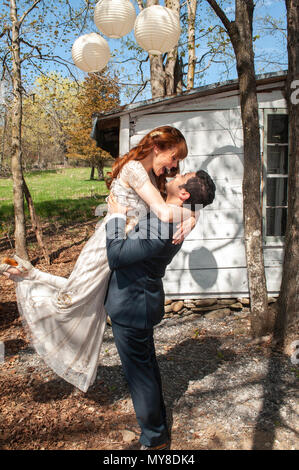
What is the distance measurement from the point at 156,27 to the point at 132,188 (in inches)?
122

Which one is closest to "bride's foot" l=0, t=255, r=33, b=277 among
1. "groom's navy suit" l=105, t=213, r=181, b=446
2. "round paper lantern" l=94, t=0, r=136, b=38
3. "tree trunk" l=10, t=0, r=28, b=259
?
"groom's navy suit" l=105, t=213, r=181, b=446

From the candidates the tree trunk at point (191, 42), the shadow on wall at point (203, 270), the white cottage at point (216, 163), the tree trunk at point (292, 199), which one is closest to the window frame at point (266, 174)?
the white cottage at point (216, 163)

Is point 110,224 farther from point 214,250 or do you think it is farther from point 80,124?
point 80,124

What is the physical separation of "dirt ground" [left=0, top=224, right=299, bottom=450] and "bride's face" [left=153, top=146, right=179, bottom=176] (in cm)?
224

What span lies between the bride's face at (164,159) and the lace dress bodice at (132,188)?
0.10 metres

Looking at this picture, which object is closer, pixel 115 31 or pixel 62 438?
pixel 62 438

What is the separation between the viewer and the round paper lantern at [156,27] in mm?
4480

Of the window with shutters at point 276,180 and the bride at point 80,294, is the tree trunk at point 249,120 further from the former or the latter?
the bride at point 80,294

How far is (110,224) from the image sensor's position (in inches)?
82.0

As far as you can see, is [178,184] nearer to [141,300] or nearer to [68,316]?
[141,300]

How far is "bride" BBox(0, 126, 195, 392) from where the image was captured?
7.82 ft

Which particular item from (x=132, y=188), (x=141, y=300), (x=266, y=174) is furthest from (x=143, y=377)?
(x=266, y=174)
